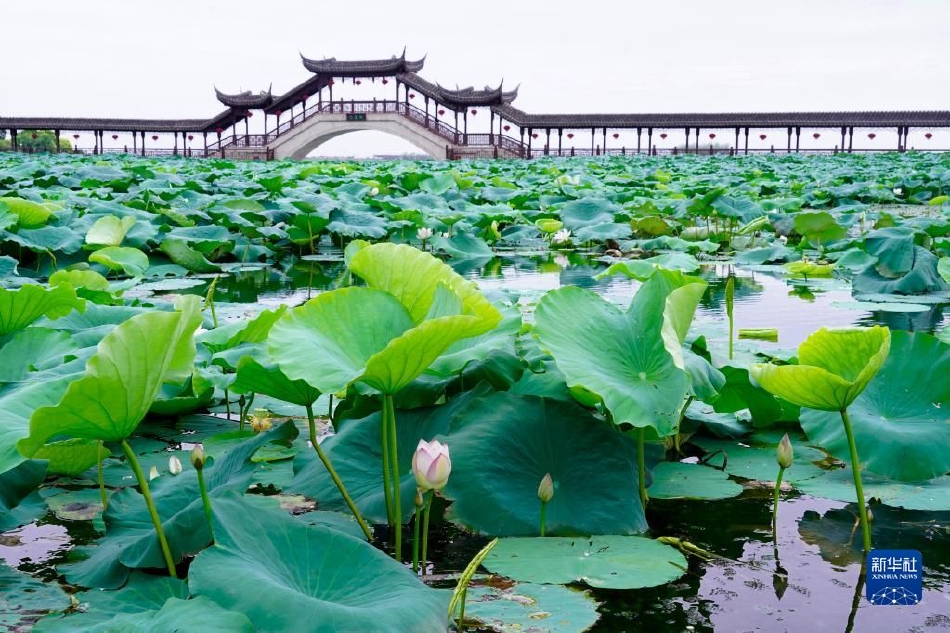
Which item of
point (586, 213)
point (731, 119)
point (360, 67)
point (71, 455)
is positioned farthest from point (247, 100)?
point (71, 455)

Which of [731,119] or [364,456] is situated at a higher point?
[731,119]

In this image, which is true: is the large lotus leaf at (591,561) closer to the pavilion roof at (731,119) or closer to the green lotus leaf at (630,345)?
the green lotus leaf at (630,345)

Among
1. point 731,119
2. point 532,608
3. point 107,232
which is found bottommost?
point 532,608

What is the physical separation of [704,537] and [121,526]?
815 mm

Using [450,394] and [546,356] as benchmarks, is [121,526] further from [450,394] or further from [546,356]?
[546,356]

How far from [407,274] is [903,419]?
851 millimetres

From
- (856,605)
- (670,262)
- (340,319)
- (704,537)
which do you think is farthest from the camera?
(670,262)

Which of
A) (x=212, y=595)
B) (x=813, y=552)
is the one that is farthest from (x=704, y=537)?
(x=212, y=595)

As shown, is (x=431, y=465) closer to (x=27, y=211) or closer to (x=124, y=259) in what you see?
(x=124, y=259)

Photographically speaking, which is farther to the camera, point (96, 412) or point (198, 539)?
point (198, 539)

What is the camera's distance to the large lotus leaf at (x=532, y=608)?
95 centimetres

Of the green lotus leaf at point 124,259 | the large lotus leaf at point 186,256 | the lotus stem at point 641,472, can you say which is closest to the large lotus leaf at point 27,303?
the lotus stem at point 641,472

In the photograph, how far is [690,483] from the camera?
1442mm

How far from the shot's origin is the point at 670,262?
9.20 ft
